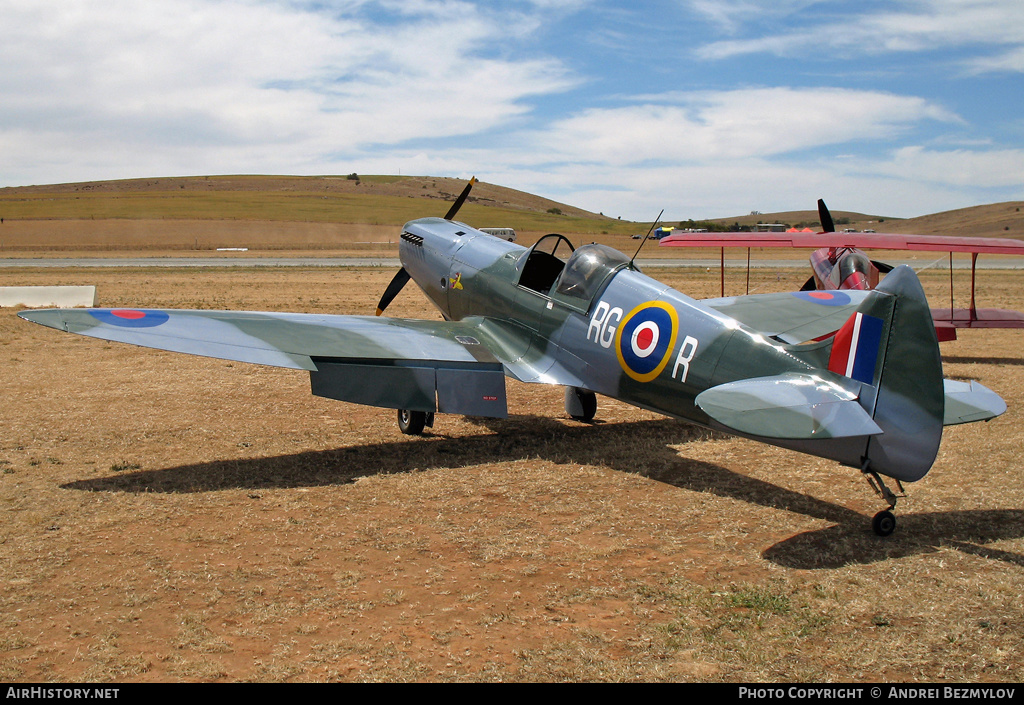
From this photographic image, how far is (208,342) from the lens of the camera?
6.99 meters

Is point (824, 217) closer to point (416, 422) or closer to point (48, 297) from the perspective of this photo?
point (416, 422)

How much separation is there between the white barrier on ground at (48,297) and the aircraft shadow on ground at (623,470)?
1530cm

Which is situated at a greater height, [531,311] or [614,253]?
[614,253]

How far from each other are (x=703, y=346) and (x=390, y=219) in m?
80.3

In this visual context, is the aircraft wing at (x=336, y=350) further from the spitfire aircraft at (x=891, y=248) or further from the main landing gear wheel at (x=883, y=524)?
the spitfire aircraft at (x=891, y=248)

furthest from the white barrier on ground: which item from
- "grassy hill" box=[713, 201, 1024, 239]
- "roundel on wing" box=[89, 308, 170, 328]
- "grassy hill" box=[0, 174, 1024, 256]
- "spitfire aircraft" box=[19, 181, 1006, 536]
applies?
"grassy hill" box=[713, 201, 1024, 239]

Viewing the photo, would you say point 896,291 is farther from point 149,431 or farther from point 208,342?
point 149,431

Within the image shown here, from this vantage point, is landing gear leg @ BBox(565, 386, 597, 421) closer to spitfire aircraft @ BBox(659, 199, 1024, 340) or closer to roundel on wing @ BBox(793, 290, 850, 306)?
roundel on wing @ BBox(793, 290, 850, 306)

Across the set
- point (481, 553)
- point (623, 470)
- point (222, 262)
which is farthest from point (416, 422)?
point (222, 262)

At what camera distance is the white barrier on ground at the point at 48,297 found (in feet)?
65.2

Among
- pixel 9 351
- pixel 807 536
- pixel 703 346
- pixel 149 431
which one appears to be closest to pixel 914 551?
pixel 807 536

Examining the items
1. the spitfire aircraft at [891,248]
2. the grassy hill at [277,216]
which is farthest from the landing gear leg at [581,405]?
the grassy hill at [277,216]
